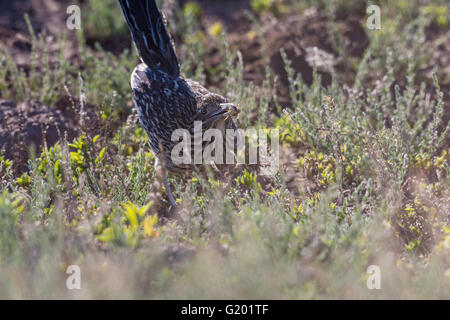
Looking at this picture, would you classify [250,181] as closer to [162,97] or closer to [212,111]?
[212,111]

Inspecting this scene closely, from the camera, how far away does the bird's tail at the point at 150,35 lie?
11.7ft

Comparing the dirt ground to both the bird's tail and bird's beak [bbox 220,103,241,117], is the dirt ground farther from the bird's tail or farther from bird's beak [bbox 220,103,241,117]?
bird's beak [bbox 220,103,241,117]

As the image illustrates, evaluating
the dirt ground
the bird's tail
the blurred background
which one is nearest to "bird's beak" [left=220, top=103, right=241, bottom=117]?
the blurred background

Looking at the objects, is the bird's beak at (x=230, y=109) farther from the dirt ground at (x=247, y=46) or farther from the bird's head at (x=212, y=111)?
the dirt ground at (x=247, y=46)

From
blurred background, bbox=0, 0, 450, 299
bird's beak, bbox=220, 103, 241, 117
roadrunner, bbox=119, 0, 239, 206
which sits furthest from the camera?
roadrunner, bbox=119, 0, 239, 206

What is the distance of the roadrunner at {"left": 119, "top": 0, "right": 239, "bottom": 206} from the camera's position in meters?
3.53

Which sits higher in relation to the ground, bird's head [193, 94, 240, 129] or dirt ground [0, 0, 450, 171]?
dirt ground [0, 0, 450, 171]

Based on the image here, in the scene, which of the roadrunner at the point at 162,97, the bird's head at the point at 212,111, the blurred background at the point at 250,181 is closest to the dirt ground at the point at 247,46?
the blurred background at the point at 250,181

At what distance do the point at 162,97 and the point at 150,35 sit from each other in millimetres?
536

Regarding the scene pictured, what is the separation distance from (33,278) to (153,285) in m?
0.62

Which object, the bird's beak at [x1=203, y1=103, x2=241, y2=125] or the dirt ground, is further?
the dirt ground

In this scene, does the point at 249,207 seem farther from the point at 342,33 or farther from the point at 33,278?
the point at 342,33

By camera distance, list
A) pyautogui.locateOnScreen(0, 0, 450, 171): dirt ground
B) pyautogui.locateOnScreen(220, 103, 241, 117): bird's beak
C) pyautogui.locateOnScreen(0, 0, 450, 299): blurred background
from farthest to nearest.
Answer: pyautogui.locateOnScreen(0, 0, 450, 171): dirt ground → pyautogui.locateOnScreen(220, 103, 241, 117): bird's beak → pyautogui.locateOnScreen(0, 0, 450, 299): blurred background

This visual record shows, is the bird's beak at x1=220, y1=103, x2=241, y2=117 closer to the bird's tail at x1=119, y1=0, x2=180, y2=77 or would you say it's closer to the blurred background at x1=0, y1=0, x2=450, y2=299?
the blurred background at x1=0, y1=0, x2=450, y2=299
